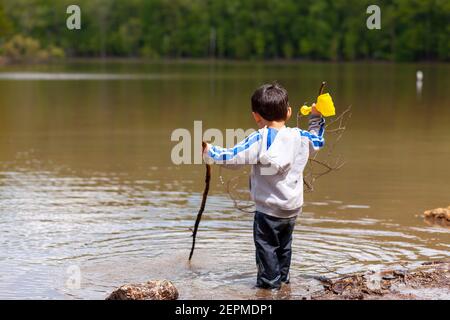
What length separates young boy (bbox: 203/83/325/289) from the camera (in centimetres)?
681

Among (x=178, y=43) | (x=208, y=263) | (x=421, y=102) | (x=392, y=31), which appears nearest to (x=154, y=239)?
(x=208, y=263)

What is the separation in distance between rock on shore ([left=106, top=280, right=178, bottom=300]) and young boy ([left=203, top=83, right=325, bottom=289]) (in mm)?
776

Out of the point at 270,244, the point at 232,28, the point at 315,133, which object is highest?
the point at 315,133

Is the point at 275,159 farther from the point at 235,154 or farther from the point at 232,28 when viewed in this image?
the point at 232,28

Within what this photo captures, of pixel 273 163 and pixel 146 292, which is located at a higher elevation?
pixel 273 163

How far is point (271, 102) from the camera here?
22.5 ft

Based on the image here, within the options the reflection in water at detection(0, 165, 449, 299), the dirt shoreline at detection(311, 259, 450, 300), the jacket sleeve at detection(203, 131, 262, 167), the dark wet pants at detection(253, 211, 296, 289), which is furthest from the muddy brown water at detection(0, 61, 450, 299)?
the jacket sleeve at detection(203, 131, 262, 167)

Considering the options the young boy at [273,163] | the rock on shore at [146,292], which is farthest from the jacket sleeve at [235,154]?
the rock on shore at [146,292]

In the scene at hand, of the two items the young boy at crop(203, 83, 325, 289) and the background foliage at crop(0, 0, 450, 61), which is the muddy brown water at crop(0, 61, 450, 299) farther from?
the background foliage at crop(0, 0, 450, 61)

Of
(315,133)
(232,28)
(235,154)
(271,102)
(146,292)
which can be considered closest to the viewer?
(146,292)

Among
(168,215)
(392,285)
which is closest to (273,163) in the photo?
(392,285)

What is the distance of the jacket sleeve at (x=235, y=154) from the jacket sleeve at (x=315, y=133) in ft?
1.35

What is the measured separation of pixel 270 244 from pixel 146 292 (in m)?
1.04

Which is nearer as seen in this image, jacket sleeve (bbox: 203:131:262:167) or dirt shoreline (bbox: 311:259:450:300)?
dirt shoreline (bbox: 311:259:450:300)
